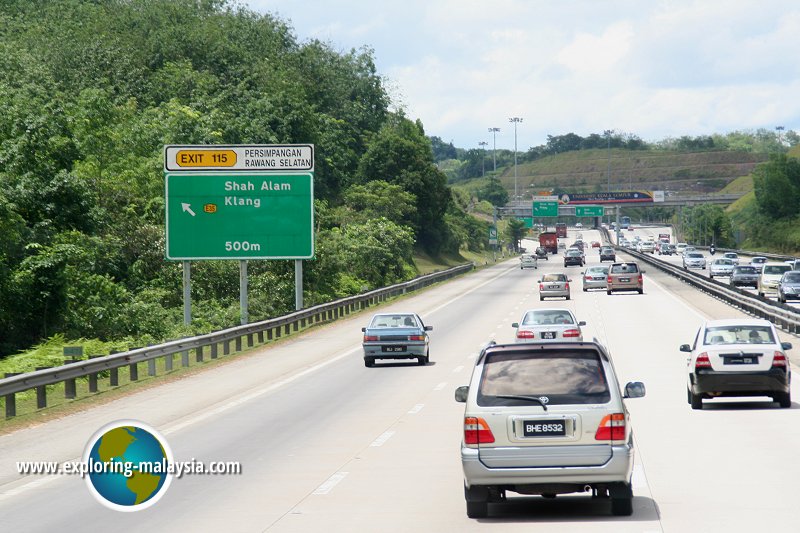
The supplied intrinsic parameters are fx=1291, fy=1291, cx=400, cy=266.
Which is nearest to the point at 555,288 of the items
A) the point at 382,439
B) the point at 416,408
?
the point at 416,408

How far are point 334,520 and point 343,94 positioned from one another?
418ft

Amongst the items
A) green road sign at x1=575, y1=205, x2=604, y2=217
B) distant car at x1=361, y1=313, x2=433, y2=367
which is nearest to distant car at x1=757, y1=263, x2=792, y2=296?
distant car at x1=361, y1=313, x2=433, y2=367

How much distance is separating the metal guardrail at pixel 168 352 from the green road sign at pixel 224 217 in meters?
2.73

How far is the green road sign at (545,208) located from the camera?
170 m

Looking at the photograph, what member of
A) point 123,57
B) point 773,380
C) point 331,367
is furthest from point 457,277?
point 773,380

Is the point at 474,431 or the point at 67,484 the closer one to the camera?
the point at 474,431

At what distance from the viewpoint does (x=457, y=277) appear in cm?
10619

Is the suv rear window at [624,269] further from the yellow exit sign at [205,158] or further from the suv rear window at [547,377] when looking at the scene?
the suv rear window at [547,377]

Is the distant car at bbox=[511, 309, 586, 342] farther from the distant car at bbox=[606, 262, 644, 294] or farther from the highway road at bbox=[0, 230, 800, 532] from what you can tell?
the distant car at bbox=[606, 262, 644, 294]

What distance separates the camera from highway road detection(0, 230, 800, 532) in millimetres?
12242

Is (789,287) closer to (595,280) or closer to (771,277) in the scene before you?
(771,277)

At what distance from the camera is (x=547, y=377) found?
482 inches

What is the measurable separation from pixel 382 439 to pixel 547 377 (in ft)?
23.0

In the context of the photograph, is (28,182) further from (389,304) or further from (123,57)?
(123,57)
